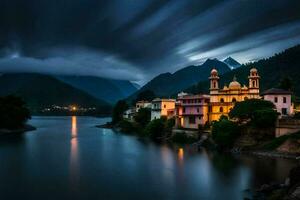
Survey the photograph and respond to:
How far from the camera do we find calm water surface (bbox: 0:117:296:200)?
99.7 ft

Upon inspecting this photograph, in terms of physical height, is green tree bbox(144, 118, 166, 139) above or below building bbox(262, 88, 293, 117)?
below

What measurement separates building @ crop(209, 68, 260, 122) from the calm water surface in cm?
1505

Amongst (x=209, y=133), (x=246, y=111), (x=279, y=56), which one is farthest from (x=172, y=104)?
(x=279, y=56)

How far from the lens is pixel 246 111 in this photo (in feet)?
180

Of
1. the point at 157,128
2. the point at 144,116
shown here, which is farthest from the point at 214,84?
the point at 144,116

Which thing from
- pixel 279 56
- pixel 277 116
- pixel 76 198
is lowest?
pixel 76 198

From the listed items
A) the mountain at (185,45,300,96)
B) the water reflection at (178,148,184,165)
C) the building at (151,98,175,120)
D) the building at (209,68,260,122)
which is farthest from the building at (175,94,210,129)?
the mountain at (185,45,300,96)

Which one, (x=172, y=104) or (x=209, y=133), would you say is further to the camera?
(x=172, y=104)

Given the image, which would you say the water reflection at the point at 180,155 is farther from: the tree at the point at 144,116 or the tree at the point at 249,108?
the tree at the point at 144,116

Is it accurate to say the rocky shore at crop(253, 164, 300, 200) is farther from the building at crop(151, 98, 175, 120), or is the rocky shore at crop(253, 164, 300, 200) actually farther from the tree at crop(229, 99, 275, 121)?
the building at crop(151, 98, 175, 120)

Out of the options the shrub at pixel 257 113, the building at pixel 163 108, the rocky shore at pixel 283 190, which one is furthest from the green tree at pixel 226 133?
the building at pixel 163 108

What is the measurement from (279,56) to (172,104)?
115 meters

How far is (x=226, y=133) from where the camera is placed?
53.6m

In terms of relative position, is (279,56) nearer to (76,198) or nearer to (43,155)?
(43,155)
